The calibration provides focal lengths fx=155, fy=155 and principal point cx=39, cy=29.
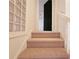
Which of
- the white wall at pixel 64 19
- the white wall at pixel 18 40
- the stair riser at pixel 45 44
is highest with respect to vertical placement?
the white wall at pixel 64 19

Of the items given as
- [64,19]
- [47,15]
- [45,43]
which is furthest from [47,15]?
[64,19]

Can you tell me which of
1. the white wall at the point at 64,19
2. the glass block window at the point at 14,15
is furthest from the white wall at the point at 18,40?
the white wall at the point at 64,19

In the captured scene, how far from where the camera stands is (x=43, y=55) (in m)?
3.12

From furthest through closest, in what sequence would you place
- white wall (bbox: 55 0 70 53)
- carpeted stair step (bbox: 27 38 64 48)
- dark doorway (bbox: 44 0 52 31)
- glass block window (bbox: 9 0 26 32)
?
dark doorway (bbox: 44 0 52 31) → carpeted stair step (bbox: 27 38 64 48) → white wall (bbox: 55 0 70 53) → glass block window (bbox: 9 0 26 32)

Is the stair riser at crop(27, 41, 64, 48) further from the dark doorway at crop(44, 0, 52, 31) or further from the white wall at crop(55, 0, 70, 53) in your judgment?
the dark doorway at crop(44, 0, 52, 31)

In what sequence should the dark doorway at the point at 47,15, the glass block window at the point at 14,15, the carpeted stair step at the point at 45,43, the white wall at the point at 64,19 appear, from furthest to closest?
the dark doorway at the point at 47,15
the carpeted stair step at the point at 45,43
the white wall at the point at 64,19
the glass block window at the point at 14,15

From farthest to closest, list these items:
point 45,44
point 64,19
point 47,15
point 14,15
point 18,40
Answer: point 47,15
point 45,44
point 64,19
point 18,40
point 14,15

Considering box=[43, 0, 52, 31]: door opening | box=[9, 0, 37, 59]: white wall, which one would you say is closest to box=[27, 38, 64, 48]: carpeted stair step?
box=[9, 0, 37, 59]: white wall

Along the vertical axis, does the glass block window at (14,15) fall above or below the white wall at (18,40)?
above

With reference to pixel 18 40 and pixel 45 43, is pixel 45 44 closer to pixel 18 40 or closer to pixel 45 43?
pixel 45 43

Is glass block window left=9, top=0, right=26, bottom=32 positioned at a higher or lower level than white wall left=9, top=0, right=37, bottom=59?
higher

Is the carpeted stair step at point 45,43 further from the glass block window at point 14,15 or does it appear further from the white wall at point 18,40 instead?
the glass block window at point 14,15
